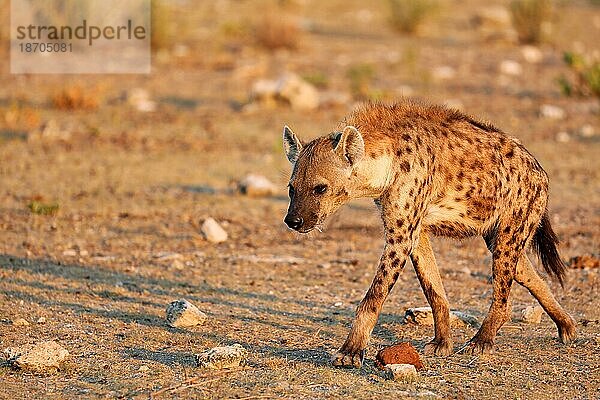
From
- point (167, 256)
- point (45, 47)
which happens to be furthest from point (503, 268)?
point (45, 47)

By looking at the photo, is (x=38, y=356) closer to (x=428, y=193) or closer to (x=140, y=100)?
(x=428, y=193)

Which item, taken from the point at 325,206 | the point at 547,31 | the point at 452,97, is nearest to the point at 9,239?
the point at 325,206

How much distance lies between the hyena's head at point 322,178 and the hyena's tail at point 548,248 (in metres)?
1.41

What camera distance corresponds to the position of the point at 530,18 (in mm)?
19578

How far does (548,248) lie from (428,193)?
107 cm

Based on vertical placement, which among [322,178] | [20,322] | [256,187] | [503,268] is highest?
[322,178]

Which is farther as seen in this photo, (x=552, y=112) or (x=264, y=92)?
(x=264, y=92)

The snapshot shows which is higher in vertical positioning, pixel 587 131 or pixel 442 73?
pixel 442 73

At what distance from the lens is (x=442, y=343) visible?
5.82m

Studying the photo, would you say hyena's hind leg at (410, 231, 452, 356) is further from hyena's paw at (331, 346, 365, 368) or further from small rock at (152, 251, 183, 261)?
small rock at (152, 251, 183, 261)

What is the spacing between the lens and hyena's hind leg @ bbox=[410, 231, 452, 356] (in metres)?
5.82

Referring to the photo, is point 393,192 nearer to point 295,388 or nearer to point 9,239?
point 295,388

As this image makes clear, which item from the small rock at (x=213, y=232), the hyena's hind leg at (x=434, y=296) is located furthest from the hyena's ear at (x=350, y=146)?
the small rock at (x=213, y=232)

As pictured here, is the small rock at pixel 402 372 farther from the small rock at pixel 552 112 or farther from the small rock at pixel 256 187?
the small rock at pixel 552 112
